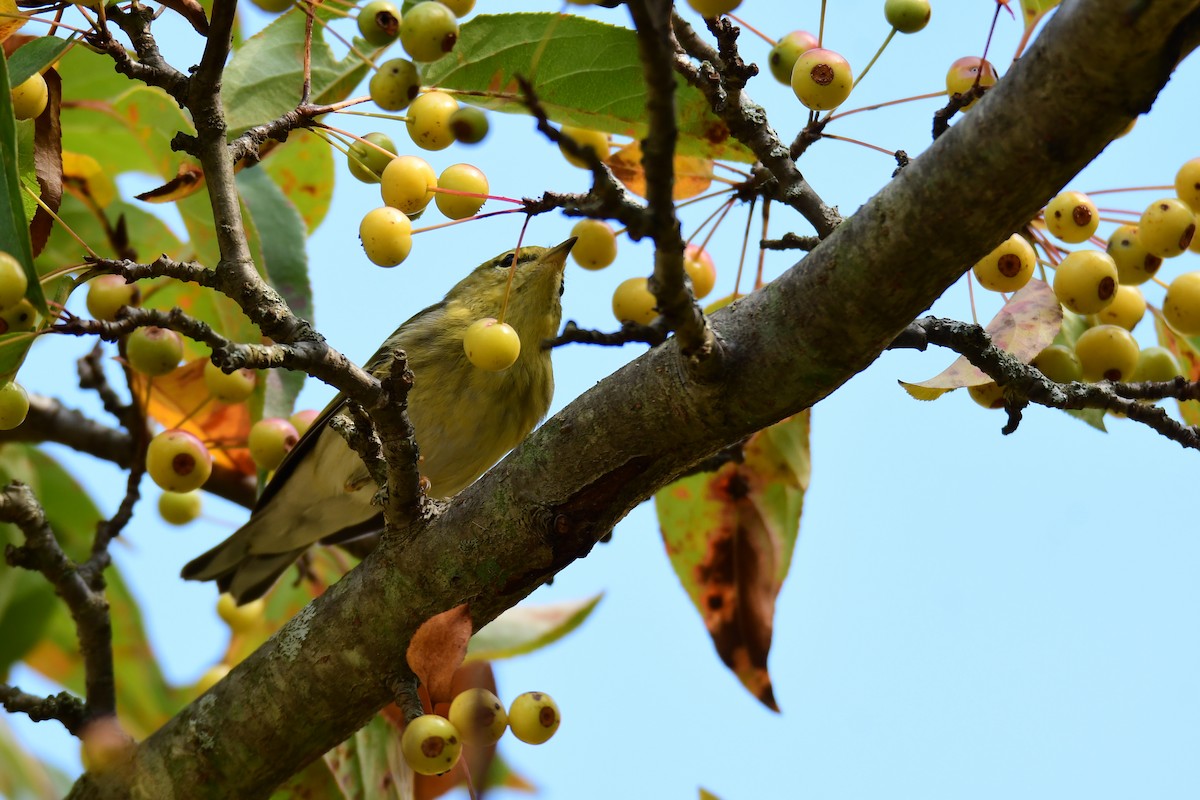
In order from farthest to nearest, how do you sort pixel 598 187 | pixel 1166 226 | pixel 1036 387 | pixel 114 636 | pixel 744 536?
pixel 114 636 → pixel 744 536 → pixel 1166 226 → pixel 1036 387 → pixel 598 187

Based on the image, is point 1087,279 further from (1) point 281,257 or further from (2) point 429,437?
(2) point 429,437

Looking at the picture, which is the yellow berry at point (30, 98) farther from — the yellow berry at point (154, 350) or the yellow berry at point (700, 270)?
the yellow berry at point (700, 270)

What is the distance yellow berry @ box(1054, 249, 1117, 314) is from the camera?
8.61 feet

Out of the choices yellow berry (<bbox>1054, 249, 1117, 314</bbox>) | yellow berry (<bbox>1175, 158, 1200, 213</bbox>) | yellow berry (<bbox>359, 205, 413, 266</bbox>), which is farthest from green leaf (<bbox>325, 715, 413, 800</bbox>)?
yellow berry (<bbox>1175, 158, 1200, 213</bbox>)

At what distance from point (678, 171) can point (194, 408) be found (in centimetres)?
157

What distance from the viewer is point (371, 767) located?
10.8 ft

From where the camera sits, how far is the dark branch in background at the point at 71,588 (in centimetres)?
309

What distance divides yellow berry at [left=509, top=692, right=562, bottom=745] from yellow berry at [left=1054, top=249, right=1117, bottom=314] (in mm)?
1405

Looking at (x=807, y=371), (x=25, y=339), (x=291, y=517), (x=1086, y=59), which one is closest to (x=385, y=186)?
(x=25, y=339)

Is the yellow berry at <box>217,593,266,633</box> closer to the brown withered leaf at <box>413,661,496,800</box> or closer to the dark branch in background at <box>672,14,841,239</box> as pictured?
the brown withered leaf at <box>413,661,496,800</box>

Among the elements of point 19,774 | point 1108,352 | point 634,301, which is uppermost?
point 634,301

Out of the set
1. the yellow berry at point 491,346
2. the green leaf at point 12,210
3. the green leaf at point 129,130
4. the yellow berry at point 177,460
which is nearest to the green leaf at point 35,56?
the green leaf at point 12,210

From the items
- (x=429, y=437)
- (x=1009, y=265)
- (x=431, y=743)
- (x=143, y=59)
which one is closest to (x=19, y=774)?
(x=431, y=743)

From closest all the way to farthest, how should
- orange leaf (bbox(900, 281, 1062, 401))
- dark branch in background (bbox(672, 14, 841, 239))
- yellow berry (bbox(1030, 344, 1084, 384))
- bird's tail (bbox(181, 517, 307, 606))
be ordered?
orange leaf (bbox(900, 281, 1062, 401)), dark branch in background (bbox(672, 14, 841, 239)), yellow berry (bbox(1030, 344, 1084, 384)), bird's tail (bbox(181, 517, 307, 606))
